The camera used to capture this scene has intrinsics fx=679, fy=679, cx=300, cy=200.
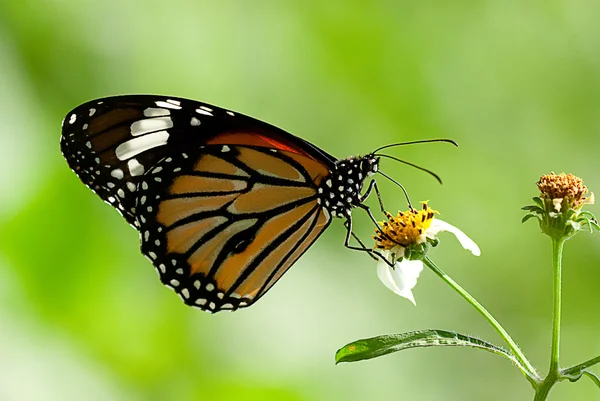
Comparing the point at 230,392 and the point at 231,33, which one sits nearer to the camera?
the point at 230,392

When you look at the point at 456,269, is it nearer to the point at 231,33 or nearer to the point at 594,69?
the point at 594,69

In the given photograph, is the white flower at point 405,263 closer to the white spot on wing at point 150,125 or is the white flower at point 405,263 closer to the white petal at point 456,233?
the white petal at point 456,233

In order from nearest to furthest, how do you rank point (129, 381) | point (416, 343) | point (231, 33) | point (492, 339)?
point (416, 343), point (129, 381), point (492, 339), point (231, 33)

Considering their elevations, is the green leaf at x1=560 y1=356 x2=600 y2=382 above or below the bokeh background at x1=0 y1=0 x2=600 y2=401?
below

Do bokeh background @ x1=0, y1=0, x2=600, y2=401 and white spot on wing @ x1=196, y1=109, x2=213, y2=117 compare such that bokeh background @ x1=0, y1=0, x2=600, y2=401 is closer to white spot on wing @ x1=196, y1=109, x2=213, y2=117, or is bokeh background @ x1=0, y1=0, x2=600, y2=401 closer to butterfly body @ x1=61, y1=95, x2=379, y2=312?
butterfly body @ x1=61, y1=95, x2=379, y2=312

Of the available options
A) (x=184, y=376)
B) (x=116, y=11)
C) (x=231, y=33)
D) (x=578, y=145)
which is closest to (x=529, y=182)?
(x=578, y=145)

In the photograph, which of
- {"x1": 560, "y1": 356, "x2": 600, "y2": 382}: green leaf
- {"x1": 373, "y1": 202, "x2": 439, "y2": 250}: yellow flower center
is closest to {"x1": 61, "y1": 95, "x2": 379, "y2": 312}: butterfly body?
{"x1": 373, "y1": 202, "x2": 439, "y2": 250}: yellow flower center
